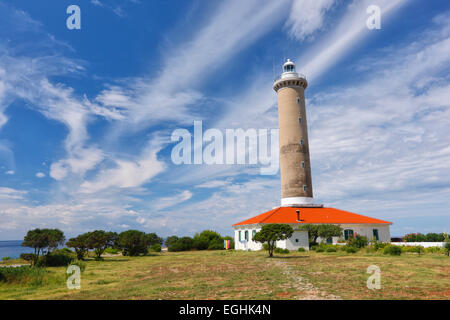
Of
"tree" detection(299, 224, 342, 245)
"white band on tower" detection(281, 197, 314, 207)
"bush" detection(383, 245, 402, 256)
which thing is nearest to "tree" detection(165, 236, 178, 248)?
"white band on tower" detection(281, 197, 314, 207)

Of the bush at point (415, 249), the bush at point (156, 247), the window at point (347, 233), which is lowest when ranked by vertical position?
the bush at point (156, 247)

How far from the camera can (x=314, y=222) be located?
34.1m

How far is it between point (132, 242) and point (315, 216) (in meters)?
23.3

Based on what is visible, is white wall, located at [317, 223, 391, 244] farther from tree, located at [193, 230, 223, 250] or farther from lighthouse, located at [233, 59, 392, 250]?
tree, located at [193, 230, 223, 250]

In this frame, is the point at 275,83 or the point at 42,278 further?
the point at 275,83

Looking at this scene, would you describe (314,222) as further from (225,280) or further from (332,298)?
(332,298)

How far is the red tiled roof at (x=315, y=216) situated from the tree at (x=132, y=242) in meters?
14.3

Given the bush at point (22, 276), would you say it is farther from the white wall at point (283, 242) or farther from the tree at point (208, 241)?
the tree at point (208, 241)

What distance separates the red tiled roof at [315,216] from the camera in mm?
34469

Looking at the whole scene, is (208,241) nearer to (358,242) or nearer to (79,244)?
(79,244)

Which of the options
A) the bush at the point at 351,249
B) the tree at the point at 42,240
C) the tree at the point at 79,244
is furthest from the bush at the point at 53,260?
the bush at the point at 351,249

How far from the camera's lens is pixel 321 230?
3177cm
